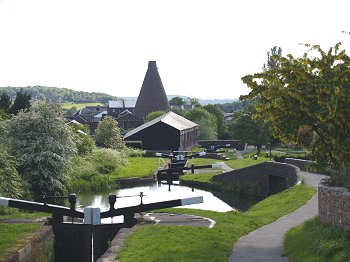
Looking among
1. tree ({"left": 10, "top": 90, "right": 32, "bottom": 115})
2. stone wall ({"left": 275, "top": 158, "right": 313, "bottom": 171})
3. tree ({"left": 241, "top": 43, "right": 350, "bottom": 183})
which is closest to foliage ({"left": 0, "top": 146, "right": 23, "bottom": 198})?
tree ({"left": 241, "top": 43, "right": 350, "bottom": 183})

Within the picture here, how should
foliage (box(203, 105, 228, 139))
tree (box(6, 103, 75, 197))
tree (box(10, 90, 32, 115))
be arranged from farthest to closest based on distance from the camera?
1. foliage (box(203, 105, 228, 139))
2. tree (box(10, 90, 32, 115))
3. tree (box(6, 103, 75, 197))

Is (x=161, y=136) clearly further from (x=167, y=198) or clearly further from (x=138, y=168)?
(x=167, y=198)

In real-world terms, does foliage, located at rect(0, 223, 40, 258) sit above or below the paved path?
above

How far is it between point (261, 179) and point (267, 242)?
68.7ft

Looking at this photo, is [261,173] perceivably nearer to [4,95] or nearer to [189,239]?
[189,239]

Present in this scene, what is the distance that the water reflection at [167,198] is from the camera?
2956cm

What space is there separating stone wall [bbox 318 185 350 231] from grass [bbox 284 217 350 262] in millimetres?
172

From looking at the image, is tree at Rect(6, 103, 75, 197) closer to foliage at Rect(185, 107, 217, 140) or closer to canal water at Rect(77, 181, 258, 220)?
canal water at Rect(77, 181, 258, 220)

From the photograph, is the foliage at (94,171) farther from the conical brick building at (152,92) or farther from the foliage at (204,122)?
the conical brick building at (152,92)

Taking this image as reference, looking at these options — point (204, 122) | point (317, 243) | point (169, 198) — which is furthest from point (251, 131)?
point (317, 243)

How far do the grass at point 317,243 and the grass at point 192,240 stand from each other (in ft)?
5.58

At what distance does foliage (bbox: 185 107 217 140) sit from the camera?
86.5 m

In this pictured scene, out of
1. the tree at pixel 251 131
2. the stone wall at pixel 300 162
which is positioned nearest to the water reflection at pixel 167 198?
the stone wall at pixel 300 162

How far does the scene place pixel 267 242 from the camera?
1495cm
